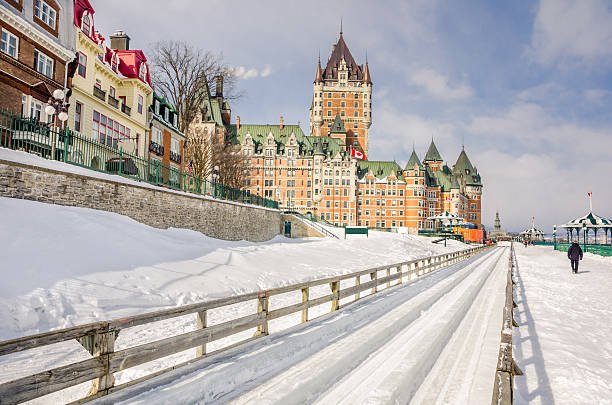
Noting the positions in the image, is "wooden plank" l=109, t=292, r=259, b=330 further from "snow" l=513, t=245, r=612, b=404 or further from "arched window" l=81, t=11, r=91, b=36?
"arched window" l=81, t=11, r=91, b=36

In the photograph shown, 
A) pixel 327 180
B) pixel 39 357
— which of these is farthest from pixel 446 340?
pixel 327 180

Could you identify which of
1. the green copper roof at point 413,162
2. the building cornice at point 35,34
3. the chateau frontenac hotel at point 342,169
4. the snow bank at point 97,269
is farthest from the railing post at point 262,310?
the green copper roof at point 413,162

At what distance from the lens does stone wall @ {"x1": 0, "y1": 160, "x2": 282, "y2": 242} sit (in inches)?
446

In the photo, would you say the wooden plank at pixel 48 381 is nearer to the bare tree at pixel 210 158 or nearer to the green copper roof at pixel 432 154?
the bare tree at pixel 210 158

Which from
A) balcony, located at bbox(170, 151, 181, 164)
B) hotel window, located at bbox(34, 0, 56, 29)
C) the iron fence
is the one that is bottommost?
the iron fence

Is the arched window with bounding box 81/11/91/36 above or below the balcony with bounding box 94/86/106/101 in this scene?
above

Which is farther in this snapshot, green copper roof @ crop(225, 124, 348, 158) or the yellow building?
green copper roof @ crop(225, 124, 348, 158)

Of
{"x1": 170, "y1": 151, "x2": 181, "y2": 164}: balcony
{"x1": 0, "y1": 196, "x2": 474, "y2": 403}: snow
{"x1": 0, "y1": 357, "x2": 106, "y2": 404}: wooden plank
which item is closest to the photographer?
{"x1": 0, "y1": 357, "x2": 106, "y2": 404}: wooden plank

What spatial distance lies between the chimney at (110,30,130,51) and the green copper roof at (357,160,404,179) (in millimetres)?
75768

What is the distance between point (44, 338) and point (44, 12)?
2309 cm

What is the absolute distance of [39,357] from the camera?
633 cm

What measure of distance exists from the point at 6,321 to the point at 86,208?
698 centimetres

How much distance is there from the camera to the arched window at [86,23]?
2453 centimetres

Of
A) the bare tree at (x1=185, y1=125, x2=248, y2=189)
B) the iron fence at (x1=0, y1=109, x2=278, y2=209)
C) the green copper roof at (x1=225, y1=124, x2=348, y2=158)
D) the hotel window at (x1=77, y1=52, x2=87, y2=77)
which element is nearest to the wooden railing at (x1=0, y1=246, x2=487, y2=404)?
the iron fence at (x1=0, y1=109, x2=278, y2=209)
